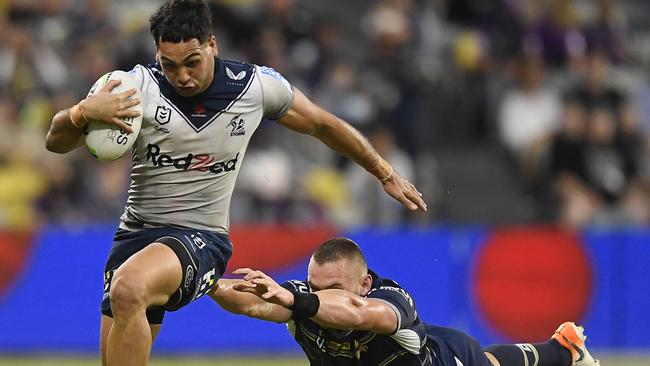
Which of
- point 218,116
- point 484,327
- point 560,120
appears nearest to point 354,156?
point 218,116

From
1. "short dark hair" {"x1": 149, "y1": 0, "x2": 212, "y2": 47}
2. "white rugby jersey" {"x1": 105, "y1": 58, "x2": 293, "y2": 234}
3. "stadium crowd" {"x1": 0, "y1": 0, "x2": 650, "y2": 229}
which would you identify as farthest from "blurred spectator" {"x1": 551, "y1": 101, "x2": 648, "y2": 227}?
"short dark hair" {"x1": 149, "y1": 0, "x2": 212, "y2": 47}

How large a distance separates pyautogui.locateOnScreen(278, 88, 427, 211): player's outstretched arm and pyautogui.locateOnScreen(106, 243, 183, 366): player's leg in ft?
4.16

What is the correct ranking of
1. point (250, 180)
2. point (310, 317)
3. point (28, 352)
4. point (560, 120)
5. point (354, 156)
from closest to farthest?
point (310, 317), point (354, 156), point (28, 352), point (250, 180), point (560, 120)

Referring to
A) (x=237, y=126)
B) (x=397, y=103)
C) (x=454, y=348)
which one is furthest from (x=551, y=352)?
(x=397, y=103)

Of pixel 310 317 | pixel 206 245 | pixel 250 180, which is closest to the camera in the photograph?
pixel 310 317

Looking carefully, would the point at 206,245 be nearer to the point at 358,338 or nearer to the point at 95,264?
the point at 358,338

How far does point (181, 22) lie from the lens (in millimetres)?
6723

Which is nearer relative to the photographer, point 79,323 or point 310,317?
point 310,317

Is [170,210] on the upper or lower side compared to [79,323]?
lower

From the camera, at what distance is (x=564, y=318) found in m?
12.9

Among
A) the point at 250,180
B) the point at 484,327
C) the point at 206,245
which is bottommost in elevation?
Result: the point at 206,245

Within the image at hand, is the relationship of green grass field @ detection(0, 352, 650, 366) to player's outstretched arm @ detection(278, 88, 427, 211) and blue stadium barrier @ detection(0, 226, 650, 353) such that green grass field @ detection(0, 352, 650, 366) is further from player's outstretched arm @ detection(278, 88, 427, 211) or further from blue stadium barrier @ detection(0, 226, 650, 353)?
player's outstretched arm @ detection(278, 88, 427, 211)

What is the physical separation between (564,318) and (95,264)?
473 centimetres

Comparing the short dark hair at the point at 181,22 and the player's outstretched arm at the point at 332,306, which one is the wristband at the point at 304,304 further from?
the short dark hair at the point at 181,22
